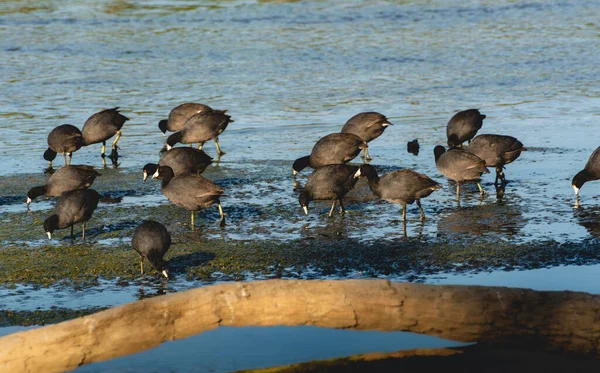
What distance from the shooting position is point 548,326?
6.63 m

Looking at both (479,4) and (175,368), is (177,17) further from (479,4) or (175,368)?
(175,368)

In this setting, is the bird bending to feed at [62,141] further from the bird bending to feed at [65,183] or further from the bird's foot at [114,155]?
the bird bending to feed at [65,183]

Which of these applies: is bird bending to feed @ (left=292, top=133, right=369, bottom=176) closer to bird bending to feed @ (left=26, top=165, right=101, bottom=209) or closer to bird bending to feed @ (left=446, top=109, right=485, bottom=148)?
bird bending to feed @ (left=446, top=109, right=485, bottom=148)

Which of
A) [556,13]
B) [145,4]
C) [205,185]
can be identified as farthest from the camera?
[145,4]

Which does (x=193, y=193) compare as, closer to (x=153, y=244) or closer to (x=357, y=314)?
(x=153, y=244)

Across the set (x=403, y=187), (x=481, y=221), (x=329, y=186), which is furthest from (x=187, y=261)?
(x=481, y=221)

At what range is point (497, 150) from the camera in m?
12.9

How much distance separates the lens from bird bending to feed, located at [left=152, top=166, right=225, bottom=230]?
1116 centimetres

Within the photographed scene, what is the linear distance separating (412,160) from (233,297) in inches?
324

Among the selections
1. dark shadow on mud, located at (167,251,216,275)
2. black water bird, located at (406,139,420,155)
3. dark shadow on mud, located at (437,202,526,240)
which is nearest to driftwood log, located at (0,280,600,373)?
dark shadow on mud, located at (167,251,216,275)

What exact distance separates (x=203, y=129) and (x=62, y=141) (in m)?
2.18

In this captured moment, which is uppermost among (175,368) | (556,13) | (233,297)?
(556,13)

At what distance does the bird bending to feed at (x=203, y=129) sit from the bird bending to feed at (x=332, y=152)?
239 cm

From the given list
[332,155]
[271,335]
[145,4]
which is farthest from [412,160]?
[145,4]
